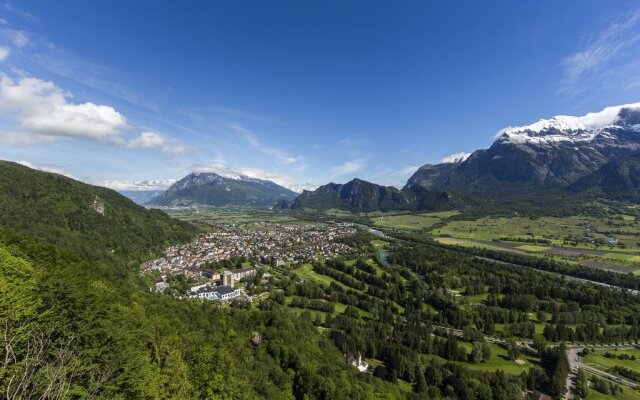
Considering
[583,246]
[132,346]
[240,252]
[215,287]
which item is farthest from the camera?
[583,246]

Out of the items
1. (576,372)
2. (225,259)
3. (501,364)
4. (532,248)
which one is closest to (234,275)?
(225,259)

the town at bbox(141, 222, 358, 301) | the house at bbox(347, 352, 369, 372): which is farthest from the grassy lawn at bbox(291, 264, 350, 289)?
the house at bbox(347, 352, 369, 372)

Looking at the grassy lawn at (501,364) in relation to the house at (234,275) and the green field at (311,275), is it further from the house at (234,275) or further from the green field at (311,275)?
the house at (234,275)

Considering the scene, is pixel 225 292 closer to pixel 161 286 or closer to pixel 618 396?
pixel 161 286

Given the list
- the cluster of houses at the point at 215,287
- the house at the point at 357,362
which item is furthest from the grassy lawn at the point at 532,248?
the house at the point at 357,362

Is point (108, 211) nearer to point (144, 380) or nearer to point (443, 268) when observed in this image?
point (443, 268)

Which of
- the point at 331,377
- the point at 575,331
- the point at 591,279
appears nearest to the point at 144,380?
the point at 331,377

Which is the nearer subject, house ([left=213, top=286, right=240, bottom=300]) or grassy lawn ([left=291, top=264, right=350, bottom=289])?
house ([left=213, top=286, right=240, bottom=300])

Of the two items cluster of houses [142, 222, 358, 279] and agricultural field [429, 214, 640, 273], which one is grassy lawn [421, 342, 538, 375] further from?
agricultural field [429, 214, 640, 273]
